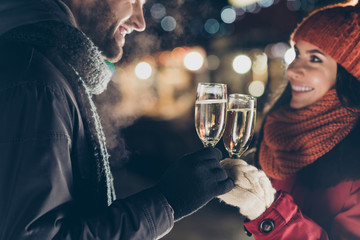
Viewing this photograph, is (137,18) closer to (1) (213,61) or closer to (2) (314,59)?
(2) (314,59)

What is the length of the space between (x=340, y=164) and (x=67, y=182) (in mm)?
1221

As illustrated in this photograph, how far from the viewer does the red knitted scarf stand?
143cm

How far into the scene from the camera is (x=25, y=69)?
805mm

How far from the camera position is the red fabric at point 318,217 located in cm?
125

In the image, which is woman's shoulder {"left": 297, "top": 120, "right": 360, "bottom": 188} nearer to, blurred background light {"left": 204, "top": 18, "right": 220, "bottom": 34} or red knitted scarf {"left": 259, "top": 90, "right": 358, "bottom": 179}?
red knitted scarf {"left": 259, "top": 90, "right": 358, "bottom": 179}

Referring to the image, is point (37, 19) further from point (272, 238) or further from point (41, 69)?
point (272, 238)

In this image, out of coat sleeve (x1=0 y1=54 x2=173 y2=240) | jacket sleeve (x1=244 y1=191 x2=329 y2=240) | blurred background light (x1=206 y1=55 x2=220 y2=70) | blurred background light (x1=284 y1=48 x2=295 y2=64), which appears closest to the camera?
coat sleeve (x1=0 y1=54 x2=173 y2=240)

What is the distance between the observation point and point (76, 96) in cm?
98

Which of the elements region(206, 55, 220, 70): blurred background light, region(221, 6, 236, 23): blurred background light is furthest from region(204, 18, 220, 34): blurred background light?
region(206, 55, 220, 70): blurred background light

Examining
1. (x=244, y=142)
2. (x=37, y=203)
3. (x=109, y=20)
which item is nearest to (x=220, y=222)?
(x=244, y=142)

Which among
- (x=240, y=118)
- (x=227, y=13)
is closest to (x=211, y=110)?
(x=240, y=118)

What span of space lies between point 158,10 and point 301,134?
1614 mm

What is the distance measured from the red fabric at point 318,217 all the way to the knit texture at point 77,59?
2.31ft

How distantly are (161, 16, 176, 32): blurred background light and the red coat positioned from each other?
1.63m
